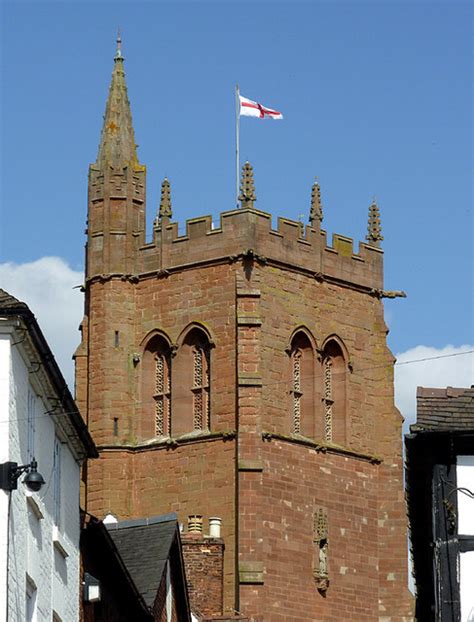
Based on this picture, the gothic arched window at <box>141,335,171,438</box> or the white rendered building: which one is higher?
the gothic arched window at <box>141,335,171,438</box>

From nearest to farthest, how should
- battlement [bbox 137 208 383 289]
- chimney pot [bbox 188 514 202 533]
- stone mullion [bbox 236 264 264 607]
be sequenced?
chimney pot [bbox 188 514 202 533] < stone mullion [bbox 236 264 264 607] < battlement [bbox 137 208 383 289]

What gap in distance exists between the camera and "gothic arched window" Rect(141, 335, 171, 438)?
75438 millimetres

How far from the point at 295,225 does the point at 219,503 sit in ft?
26.3

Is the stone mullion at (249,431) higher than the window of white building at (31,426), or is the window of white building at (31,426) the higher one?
the stone mullion at (249,431)

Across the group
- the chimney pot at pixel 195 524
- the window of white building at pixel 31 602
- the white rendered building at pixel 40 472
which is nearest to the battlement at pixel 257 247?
the chimney pot at pixel 195 524

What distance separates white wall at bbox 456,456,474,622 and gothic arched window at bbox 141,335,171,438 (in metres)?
40.4

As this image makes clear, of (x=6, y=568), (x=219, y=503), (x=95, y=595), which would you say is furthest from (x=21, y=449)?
(x=219, y=503)

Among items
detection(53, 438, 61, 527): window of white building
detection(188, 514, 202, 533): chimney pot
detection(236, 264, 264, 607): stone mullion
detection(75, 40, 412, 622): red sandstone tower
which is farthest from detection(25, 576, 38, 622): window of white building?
detection(75, 40, 412, 622): red sandstone tower

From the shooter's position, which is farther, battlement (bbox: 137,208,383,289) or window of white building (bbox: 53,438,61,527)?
battlement (bbox: 137,208,383,289)

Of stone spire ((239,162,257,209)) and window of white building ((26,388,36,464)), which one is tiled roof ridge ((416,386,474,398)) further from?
stone spire ((239,162,257,209))

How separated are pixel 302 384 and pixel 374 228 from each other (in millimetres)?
6074

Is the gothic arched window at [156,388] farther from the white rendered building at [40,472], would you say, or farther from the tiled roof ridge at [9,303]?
the tiled roof ridge at [9,303]

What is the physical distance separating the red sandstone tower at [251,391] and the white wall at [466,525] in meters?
36.6

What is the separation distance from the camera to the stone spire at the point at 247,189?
245 feet
